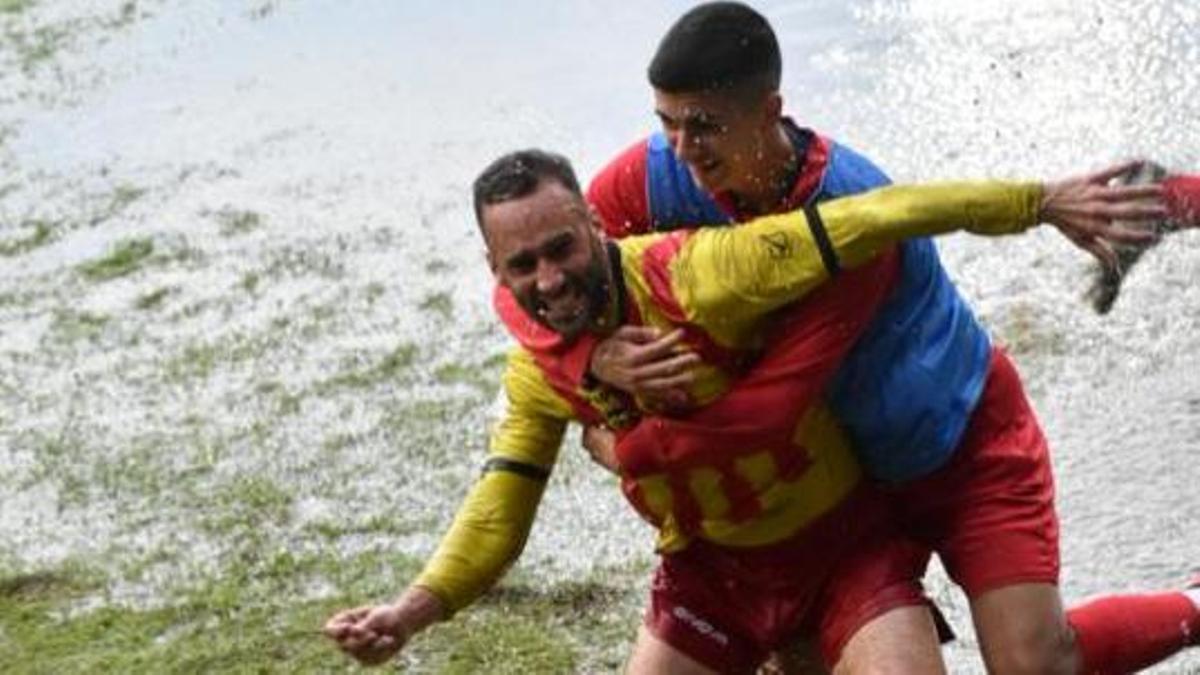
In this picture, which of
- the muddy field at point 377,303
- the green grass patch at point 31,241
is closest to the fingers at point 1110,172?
the muddy field at point 377,303

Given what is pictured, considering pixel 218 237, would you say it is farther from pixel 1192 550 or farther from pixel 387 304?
pixel 1192 550

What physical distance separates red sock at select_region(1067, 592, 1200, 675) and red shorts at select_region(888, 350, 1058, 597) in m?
0.34

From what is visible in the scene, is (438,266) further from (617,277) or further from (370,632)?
(617,277)

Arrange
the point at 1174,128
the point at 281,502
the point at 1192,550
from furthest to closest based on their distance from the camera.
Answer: the point at 1174,128, the point at 281,502, the point at 1192,550

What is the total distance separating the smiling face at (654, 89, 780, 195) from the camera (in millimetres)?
3900

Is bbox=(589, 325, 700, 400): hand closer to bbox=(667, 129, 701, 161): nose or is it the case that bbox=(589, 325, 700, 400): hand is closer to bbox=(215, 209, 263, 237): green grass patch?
bbox=(667, 129, 701, 161): nose

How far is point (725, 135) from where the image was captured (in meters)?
3.90

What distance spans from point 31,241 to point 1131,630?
823cm

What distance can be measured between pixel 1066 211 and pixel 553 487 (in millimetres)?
3645

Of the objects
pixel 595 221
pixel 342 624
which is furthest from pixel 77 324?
pixel 595 221

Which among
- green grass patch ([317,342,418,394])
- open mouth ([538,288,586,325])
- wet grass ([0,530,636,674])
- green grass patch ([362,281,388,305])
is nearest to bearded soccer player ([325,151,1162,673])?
open mouth ([538,288,586,325])

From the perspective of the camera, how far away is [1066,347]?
7.02 metres

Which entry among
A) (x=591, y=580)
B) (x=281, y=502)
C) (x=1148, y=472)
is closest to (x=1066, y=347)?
(x=1148, y=472)

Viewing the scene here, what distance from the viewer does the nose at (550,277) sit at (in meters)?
3.75
